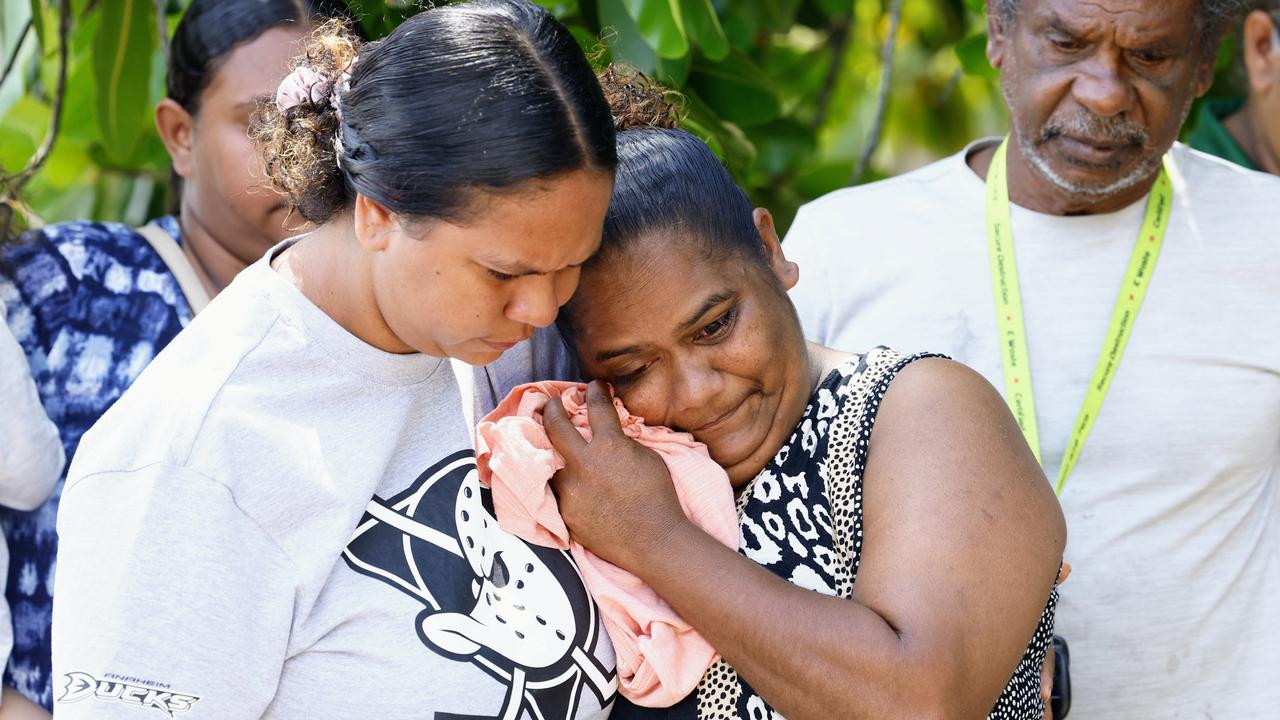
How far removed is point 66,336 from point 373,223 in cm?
111

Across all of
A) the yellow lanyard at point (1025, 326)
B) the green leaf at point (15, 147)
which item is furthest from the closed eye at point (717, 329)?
the green leaf at point (15, 147)

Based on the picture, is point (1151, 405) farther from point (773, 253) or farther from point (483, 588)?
point (483, 588)

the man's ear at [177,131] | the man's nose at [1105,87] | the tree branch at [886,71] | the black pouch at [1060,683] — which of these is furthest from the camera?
the tree branch at [886,71]

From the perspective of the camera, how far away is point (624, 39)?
3125 millimetres

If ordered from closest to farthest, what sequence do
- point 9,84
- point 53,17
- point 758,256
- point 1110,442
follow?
1. point 758,256
2. point 1110,442
3. point 9,84
4. point 53,17

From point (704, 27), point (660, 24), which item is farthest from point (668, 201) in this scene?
point (704, 27)

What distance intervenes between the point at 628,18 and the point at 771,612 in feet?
5.56

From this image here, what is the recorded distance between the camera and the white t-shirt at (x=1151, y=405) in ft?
9.29

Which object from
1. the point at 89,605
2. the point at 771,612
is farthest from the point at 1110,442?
the point at 89,605

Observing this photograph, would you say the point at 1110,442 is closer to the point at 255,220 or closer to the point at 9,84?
the point at 255,220

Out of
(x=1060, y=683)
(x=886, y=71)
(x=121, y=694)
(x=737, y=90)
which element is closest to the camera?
(x=121, y=694)

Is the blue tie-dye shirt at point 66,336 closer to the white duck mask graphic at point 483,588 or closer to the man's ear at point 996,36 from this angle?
the white duck mask graphic at point 483,588

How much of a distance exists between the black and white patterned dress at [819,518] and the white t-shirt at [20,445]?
114 cm

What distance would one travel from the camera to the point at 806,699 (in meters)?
1.87
